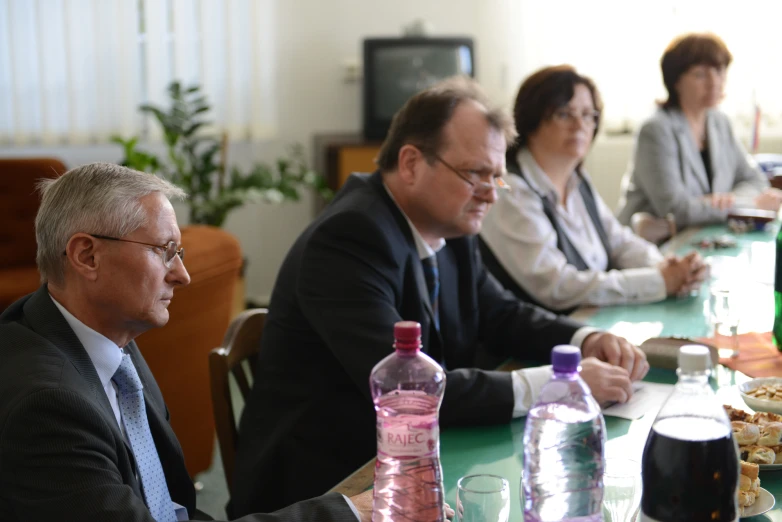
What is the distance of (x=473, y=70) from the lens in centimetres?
508

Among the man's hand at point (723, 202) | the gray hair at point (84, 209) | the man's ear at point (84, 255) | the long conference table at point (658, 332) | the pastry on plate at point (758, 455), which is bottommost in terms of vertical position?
the long conference table at point (658, 332)

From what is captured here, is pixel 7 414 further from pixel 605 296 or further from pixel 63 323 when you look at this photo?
pixel 605 296

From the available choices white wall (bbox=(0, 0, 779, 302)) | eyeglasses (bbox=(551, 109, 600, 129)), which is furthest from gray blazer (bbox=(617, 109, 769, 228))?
white wall (bbox=(0, 0, 779, 302))

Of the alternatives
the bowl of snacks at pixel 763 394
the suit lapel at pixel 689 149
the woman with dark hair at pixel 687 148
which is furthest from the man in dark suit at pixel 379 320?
the suit lapel at pixel 689 149

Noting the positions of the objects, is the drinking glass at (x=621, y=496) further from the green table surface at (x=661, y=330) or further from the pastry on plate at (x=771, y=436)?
the pastry on plate at (x=771, y=436)

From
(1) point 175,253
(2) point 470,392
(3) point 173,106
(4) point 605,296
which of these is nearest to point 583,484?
(2) point 470,392

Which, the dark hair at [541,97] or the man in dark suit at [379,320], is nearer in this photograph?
the man in dark suit at [379,320]

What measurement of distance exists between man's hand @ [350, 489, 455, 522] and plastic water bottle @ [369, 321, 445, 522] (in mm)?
15

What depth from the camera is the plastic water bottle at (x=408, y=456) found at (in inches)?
43.0

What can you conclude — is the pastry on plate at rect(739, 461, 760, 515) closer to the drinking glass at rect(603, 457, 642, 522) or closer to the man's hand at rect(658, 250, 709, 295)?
the drinking glass at rect(603, 457, 642, 522)

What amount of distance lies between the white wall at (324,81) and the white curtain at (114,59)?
0.58ft

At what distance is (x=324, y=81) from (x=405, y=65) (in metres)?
0.61

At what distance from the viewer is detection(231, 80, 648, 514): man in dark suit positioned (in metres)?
1.65

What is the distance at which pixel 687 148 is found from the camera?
3936mm
